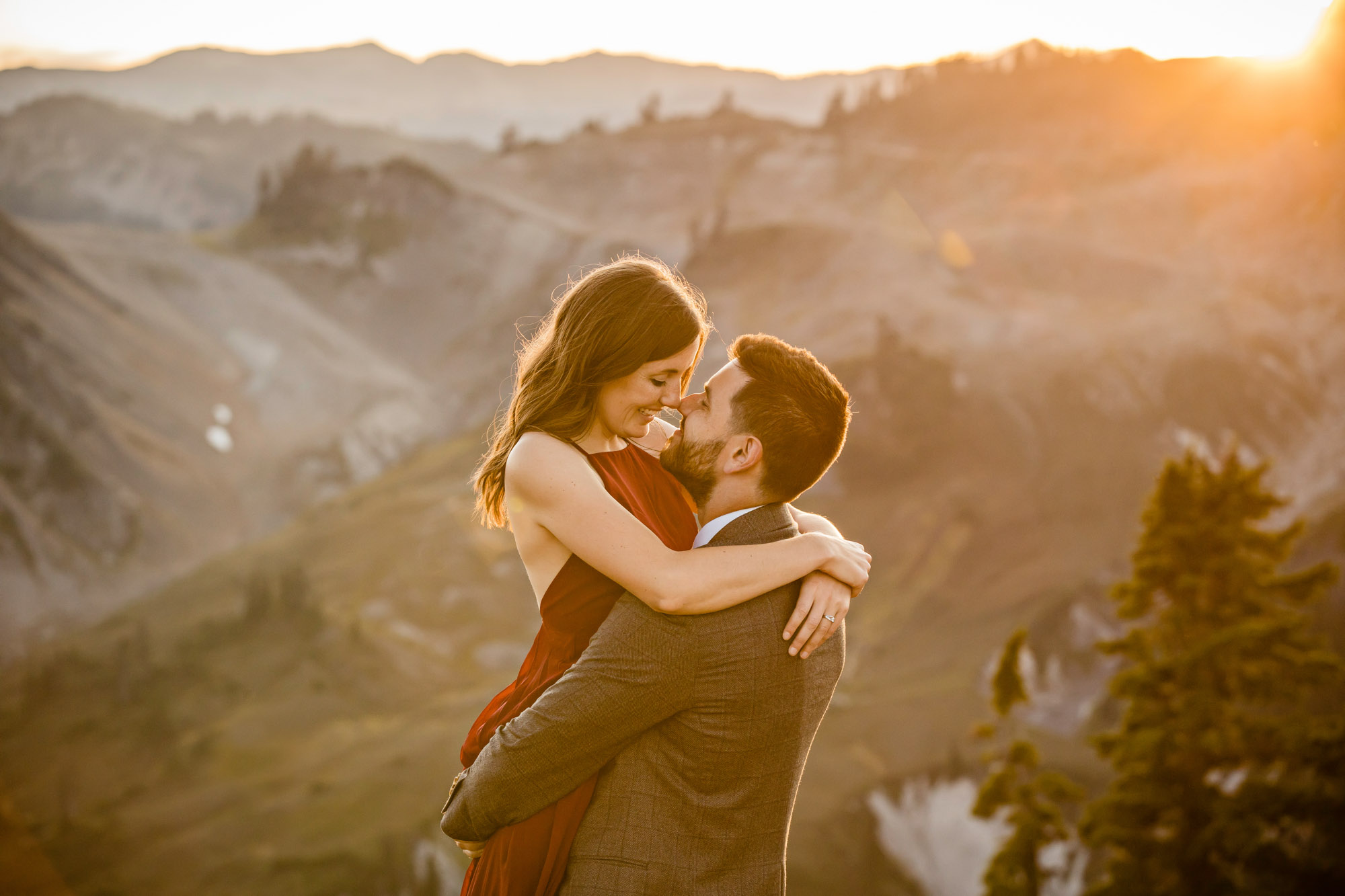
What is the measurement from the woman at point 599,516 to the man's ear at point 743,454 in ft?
0.80

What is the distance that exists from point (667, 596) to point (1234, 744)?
9.83m

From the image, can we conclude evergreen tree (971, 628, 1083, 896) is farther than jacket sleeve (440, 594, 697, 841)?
Yes

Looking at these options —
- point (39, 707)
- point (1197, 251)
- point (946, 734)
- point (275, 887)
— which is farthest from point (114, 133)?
point (1197, 251)

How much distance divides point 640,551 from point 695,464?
40 cm

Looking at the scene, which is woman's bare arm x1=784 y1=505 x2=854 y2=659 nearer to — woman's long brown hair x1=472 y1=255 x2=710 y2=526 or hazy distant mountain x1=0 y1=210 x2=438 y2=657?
woman's long brown hair x1=472 y1=255 x2=710 y2=526

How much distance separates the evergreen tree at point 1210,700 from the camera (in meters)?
9.34

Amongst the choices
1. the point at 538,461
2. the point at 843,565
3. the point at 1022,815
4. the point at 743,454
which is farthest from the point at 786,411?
the point at 1022,815

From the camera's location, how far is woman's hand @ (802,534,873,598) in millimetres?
2404

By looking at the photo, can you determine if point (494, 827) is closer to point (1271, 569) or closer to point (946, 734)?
point (1271, 569)

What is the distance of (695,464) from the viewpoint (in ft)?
8.56

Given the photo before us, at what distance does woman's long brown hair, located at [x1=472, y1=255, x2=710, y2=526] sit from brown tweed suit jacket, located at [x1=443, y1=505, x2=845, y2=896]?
0.64 metres

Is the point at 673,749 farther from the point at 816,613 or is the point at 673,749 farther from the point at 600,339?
the point at 600,339

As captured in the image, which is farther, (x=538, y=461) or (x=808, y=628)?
(x=538, y=461)

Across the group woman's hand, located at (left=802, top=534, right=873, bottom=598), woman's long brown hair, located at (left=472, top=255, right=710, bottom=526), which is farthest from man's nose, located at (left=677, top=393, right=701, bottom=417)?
woman's hand, located at (left=802, top=534, right=873, bottom=598)
